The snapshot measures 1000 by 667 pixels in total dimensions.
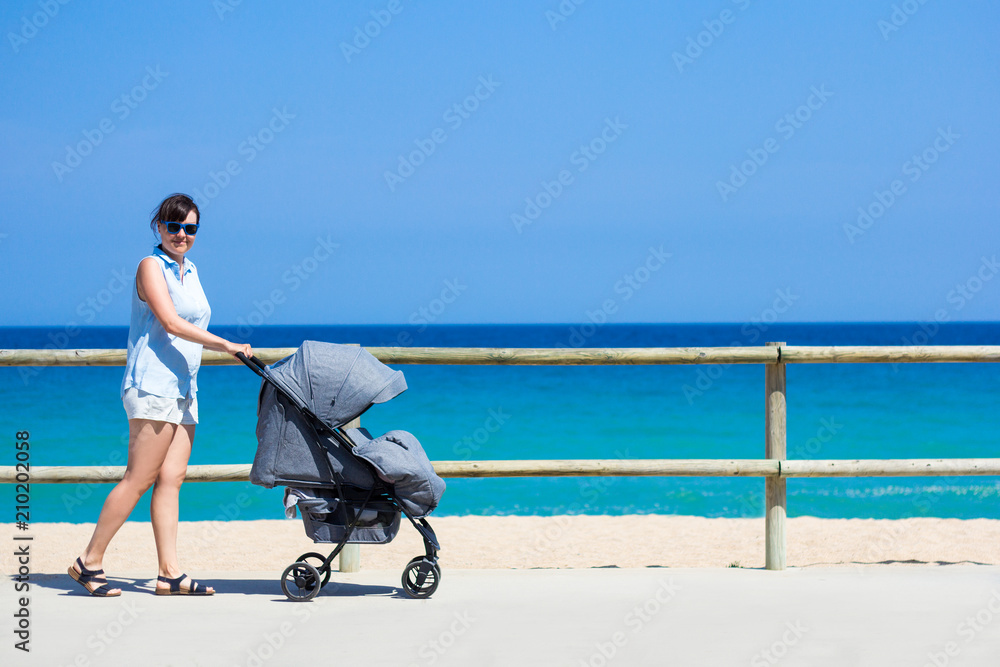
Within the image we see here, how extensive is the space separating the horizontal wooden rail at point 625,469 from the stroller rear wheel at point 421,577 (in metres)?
0.48

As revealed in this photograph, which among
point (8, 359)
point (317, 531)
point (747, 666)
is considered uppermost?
point (8, 359)

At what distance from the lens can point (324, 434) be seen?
3389 millimetres

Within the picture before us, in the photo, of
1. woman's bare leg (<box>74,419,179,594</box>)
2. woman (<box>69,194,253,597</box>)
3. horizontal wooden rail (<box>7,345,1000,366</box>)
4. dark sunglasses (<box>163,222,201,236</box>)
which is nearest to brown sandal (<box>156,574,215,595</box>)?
woman (<box>69,194,253,597</box>)

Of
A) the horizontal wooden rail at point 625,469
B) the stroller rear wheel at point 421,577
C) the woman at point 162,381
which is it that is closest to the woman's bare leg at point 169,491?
the woman at point 162,381

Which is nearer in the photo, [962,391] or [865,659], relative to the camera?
[865,659]

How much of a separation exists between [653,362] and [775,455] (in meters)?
0.78

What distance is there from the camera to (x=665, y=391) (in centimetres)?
2584

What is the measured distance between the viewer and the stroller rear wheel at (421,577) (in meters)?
3.54

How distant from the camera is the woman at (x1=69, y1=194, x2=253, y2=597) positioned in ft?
11.2

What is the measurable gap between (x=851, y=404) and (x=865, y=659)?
20.9 metres

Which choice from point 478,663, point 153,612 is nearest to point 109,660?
point 153,612

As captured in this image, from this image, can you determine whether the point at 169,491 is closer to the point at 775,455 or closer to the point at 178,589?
the point at 178,589

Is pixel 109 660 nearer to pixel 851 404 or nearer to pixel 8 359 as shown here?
pixel 8 359

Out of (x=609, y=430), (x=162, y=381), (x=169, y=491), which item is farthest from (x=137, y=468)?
(x=609, y=430)
